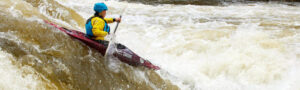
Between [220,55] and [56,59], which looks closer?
[56,59]

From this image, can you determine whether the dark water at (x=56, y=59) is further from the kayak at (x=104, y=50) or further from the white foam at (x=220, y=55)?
the white foam at (x=220, y=55)

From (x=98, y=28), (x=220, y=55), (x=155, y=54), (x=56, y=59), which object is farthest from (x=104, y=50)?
(x=220, y=55)

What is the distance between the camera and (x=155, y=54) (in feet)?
21.9

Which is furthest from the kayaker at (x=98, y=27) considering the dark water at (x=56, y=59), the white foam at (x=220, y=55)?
the white foam at (x=220, y=55)

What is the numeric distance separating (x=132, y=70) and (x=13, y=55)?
1689 mm

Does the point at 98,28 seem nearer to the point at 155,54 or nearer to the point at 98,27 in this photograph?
the point at 98,27

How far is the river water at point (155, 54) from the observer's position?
2.94 meters

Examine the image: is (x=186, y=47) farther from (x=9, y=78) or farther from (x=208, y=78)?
(x=9, y=78)

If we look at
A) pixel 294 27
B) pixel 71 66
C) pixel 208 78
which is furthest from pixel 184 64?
pixel 294 27

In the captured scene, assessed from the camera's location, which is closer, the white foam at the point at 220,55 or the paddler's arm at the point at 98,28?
the paddler's arm at the point at 98,28

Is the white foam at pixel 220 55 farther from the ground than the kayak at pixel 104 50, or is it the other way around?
the kayak at pixel 104 50

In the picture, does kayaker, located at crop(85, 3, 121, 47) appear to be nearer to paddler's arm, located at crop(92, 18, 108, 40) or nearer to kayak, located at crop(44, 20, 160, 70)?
paddler's arm, located at crop(92, 18, 108, 40)

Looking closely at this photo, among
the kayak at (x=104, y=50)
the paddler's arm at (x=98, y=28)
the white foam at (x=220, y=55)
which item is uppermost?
the paddler's arm at (x=98, y=28)

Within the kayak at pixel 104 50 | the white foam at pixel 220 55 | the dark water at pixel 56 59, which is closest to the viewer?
the dark water at pixel 56 59
